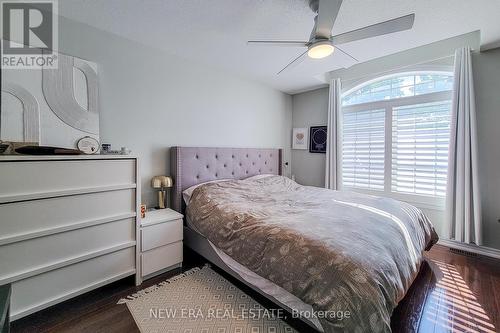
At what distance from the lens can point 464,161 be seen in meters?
2.68

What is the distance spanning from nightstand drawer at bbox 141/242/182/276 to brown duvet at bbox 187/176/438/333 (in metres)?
0.33

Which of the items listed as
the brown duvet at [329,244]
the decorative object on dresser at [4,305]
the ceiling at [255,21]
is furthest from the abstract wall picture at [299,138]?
the decorative object on dresser at [4,305]

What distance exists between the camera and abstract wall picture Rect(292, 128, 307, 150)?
441 cm

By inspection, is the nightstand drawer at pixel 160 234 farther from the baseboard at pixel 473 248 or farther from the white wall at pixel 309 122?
the baseboard at pixel 473 248

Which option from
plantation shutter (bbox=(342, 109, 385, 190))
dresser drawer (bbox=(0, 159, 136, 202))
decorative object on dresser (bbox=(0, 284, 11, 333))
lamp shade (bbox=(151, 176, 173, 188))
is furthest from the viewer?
plantation shutter (bbox=(342, 109, 385, 190))

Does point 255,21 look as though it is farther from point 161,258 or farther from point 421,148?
point 421,148

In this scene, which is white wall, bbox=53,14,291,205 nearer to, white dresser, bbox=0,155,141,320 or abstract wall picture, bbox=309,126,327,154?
white dresser, bbox=0,155,141,320

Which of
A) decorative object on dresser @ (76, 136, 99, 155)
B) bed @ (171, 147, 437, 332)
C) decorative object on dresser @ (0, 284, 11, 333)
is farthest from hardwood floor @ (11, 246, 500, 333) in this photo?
decorative object on dresser @ (76, 136, 99, 155)

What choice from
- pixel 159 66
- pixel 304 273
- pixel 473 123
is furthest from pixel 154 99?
pixel 473 123

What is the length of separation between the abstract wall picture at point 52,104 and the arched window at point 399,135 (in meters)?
3.60

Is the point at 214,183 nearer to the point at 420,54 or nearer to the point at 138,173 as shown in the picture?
the point at 138,173

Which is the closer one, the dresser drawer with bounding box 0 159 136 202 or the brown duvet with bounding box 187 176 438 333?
the brown duvet with bounding box 187 176 438 333

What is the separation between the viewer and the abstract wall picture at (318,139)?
13.5 feet

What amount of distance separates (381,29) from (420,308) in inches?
88.3
